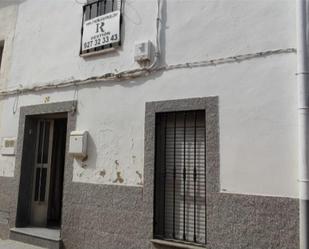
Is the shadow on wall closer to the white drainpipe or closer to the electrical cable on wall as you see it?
the electrical cable on wall

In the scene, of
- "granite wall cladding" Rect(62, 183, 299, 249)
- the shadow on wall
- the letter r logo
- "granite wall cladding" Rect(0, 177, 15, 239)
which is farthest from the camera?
the shadow on wall

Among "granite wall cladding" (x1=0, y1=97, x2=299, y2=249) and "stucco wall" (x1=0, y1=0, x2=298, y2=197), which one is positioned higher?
"stucco wall" (x1=0, y1=0, x2=298, y2=197)

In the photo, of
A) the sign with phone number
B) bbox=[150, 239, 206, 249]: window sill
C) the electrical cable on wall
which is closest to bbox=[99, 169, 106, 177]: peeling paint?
bbox=[150, 239, 206, 249]: window sill

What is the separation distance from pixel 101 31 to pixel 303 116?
143 inches

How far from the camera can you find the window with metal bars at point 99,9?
538 cm

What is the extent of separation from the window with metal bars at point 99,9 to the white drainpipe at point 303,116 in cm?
282

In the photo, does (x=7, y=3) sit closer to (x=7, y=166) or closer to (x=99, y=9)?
(x=99, y=9)

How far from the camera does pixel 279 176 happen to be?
3.65m

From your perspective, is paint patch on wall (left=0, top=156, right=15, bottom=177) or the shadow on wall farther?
the shadow on wall

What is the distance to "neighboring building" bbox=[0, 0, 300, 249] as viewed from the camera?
3.79 m

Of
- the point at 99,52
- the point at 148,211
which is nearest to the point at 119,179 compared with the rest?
the point at 148,211

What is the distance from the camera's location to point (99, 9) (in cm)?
566

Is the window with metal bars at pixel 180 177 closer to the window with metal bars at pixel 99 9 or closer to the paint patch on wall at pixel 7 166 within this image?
the window with metal bars at pixel 99 9

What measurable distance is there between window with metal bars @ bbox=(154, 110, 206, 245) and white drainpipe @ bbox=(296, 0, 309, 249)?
1.26 metres
